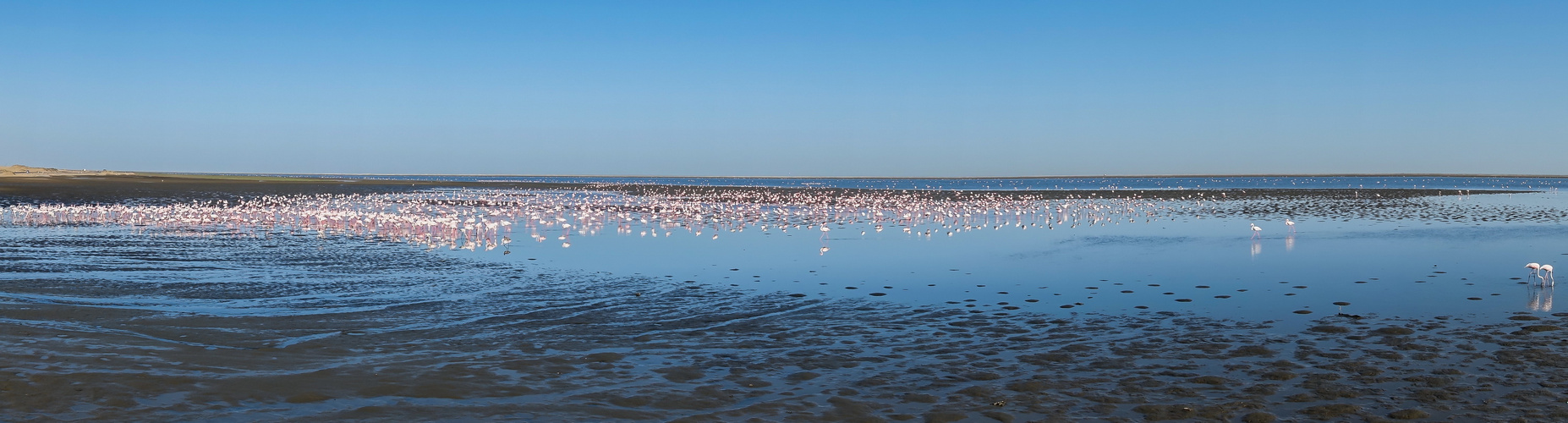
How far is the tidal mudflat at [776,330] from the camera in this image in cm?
797

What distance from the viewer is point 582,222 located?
34906mm

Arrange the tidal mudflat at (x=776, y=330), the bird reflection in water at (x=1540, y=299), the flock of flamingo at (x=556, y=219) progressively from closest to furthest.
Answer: the tidal mudflat at (x=776, y=330) < the bird reflection in water at (x=1540, y=299) < the flock of flamingo at (x=556, y=219)

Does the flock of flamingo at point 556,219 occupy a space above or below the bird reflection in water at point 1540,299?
below

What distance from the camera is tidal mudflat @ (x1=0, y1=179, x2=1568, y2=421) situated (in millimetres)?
7973

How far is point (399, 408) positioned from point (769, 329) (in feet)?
16.3

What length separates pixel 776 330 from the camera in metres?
11.8

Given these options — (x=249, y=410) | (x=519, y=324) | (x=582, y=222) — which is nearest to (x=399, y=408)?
(x=249, y=410)

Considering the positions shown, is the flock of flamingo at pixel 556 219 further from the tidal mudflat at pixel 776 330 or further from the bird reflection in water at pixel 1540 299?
the bird reflection in water at pixel 1540 299

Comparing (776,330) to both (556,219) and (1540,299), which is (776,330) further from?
(556,219)

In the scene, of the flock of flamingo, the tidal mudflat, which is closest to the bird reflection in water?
the tidal mudflat

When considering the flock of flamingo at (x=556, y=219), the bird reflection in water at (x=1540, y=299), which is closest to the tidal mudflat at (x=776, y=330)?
the bird reflection in water at (x=1540, y=299)

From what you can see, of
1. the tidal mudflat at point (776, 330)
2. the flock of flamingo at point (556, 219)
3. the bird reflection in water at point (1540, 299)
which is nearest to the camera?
the tidal mudflat at point (776, 330)

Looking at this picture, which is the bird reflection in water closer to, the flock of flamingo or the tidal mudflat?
the tidal mudflat

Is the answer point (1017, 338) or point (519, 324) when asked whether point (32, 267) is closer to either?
point (519, 324)
